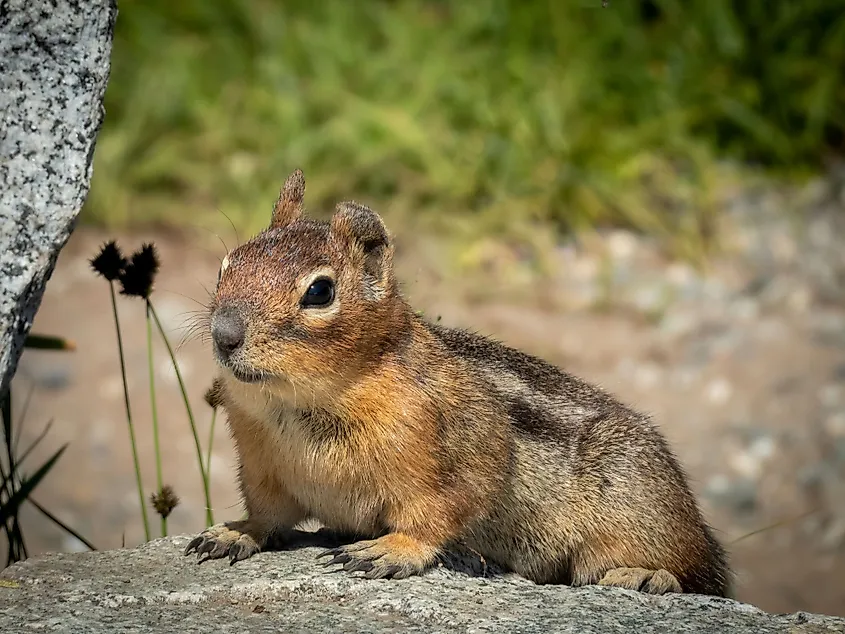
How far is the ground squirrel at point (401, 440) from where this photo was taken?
3779 millimetres

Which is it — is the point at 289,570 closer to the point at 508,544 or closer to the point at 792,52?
the point at 508,544

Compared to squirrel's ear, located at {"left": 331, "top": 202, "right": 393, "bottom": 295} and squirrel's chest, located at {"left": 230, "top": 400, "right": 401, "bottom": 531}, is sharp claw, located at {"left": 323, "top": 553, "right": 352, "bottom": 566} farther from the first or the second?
squirrel's ear, located at {"left": 331, "top": 202, "right": 393, "bottom": 295}

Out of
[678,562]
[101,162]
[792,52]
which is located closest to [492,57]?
[792,52]

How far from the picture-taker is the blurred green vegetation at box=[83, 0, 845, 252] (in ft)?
33.4

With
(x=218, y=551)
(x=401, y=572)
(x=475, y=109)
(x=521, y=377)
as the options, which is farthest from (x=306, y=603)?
(x=475, y=109)

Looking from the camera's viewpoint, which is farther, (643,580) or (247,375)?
(643,580)

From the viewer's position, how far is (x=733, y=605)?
393 cm

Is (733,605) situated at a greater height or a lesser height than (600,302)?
lesser

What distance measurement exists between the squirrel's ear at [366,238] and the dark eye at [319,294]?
0.18m

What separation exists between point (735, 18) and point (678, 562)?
7519 mm

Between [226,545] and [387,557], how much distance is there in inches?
22.7

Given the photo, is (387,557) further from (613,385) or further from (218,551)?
(613,385)

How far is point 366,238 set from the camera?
4.10m

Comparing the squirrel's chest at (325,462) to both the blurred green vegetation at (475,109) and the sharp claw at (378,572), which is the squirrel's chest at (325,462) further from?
the blurred green vegetation at (475,109)
